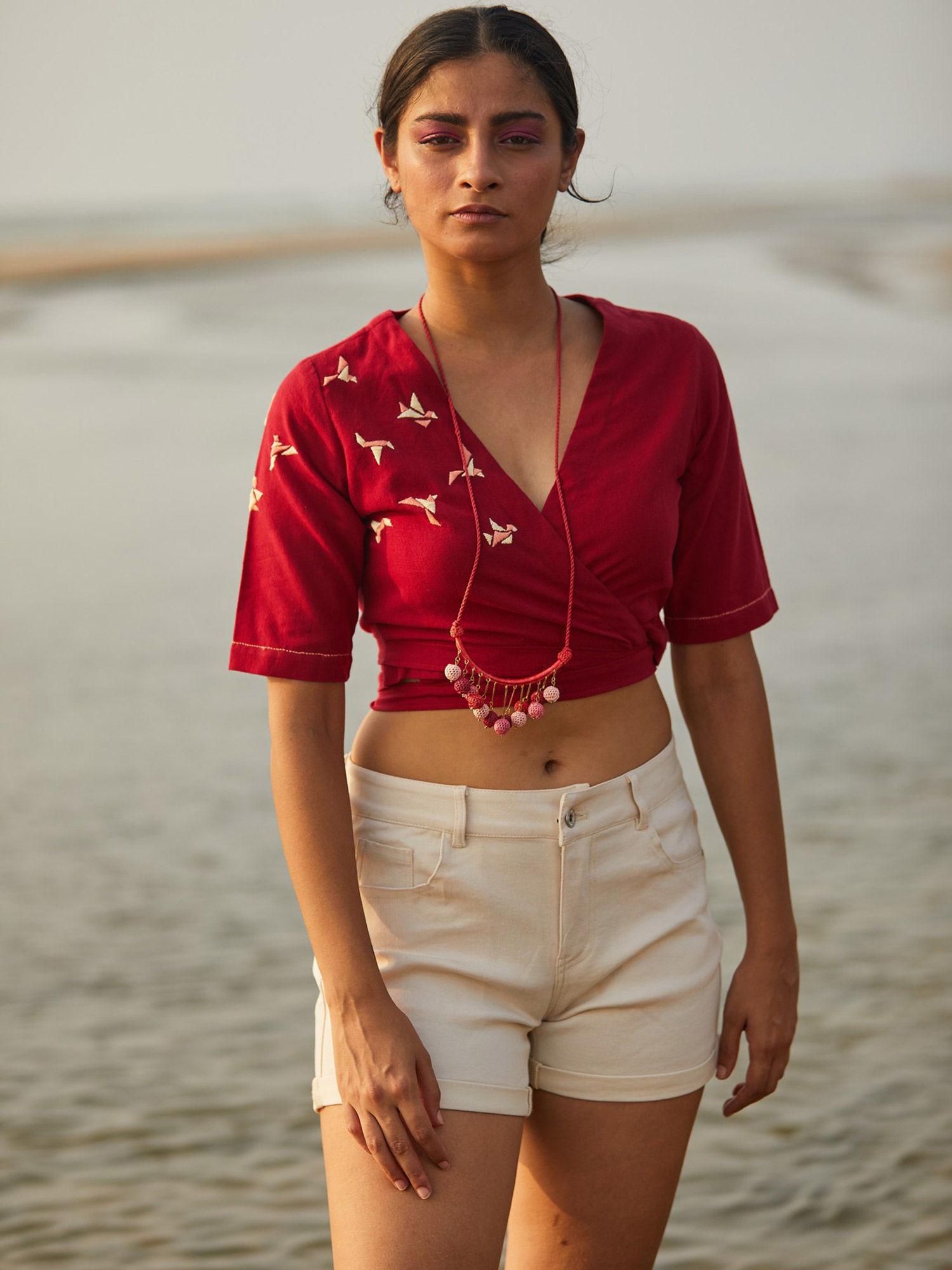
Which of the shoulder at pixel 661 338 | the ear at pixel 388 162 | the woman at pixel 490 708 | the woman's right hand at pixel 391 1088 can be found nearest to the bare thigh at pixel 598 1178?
the woman at pixel 490 708

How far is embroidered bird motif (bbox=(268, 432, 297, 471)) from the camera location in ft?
4.26

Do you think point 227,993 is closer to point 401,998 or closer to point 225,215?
point 401,998

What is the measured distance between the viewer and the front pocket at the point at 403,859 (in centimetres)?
130

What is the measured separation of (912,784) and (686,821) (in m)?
2.72

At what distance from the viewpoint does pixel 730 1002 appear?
1.47 meters

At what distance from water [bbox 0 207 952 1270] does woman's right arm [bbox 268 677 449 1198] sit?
1.18 m

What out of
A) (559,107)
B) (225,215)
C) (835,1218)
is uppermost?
(225,215)

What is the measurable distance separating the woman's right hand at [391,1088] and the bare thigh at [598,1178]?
151 mm

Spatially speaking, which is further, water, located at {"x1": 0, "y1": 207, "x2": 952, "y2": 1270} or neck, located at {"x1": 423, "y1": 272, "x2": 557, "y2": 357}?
water, located at {"x1": 0, "y1": 207, "x2": 952, "y2": 1270}

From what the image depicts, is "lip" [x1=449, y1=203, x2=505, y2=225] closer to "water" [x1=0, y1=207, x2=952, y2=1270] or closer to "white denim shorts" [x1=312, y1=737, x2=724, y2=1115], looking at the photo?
"white denim shorts" [x1=312, y1=737, x2=724, y2=1115]

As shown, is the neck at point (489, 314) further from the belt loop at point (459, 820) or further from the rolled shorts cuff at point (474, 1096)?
the rolled shorts cuff at point (474, 1096)

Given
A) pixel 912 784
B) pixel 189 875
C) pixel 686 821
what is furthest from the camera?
pixel 912 784

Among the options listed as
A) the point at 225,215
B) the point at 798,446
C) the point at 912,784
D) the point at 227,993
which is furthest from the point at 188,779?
the point at 225,215

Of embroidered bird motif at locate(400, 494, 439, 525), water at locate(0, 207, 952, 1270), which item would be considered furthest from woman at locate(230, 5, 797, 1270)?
water at locate(0, 207, 952, 1270)
